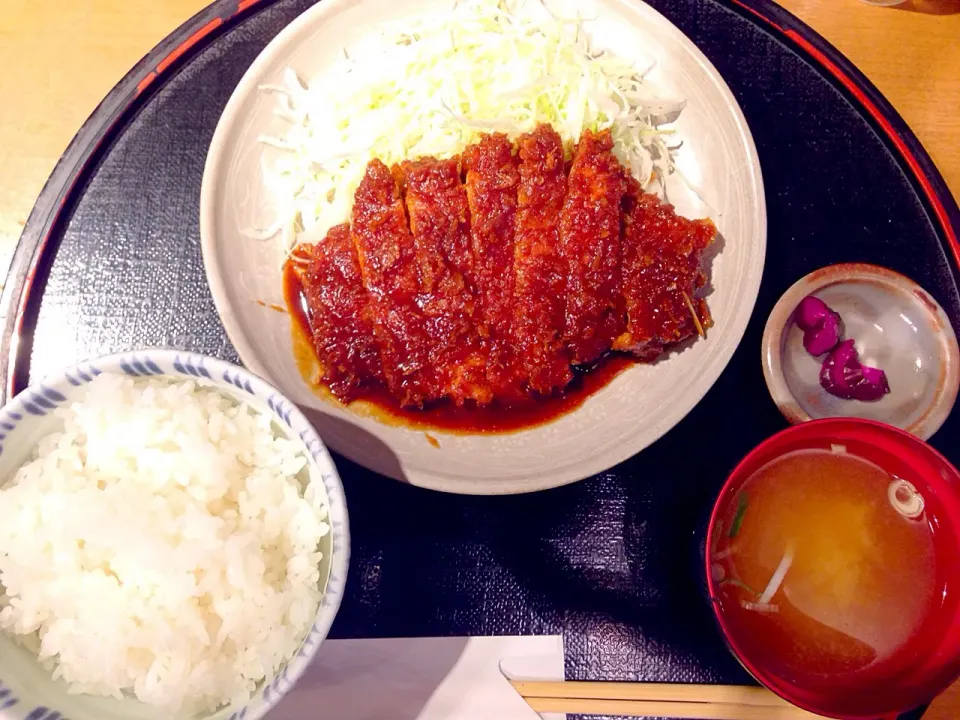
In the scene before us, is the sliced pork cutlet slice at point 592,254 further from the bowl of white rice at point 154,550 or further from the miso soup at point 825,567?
the bowl of white rice at point 154,550

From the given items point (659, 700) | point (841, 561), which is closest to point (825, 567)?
point (841, 561)

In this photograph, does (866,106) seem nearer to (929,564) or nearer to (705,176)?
(705,176)

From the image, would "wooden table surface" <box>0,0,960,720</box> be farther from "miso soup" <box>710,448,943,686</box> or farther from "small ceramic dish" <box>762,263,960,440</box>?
"miso soup" <box>710,448,943,686</box>

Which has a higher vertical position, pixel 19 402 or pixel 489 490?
pixel 19 402

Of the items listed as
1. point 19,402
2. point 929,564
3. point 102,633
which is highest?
point 19,402

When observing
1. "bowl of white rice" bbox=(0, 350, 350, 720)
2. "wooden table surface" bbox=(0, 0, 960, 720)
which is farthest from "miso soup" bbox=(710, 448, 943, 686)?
"wooden table surface" bbox=(0, 0, 960, 720)

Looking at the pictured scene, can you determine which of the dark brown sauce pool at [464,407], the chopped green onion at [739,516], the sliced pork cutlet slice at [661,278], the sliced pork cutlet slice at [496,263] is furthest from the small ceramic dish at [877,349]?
the sliced pork cutlet slice at [496,263]

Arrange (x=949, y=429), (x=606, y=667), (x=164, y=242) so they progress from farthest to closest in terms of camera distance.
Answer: (x=164, y=242)
(x=949, y=429)
(x=606, y=667)

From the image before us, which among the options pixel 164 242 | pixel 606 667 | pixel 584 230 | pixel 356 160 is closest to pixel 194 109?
pixel 164 242
